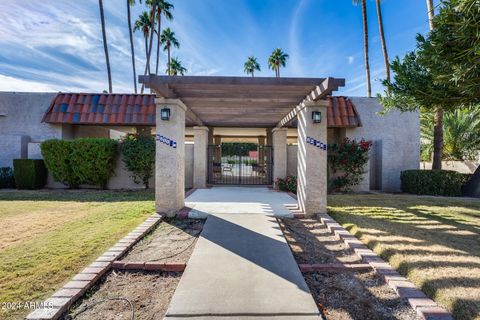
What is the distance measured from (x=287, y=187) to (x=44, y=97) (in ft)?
39.7

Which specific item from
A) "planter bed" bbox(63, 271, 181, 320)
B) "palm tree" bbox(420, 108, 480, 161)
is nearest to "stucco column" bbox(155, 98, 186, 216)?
"planter bed" bbox(63, 271, 181, 320)

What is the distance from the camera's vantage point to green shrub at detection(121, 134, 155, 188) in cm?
987

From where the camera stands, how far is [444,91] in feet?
17.5

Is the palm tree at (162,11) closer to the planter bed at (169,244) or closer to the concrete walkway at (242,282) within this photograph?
the planter bed at (169,244)

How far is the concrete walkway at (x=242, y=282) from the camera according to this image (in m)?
2.31

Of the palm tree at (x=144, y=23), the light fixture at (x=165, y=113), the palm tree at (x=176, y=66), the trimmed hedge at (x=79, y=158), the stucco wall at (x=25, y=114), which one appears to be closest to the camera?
the light fixture at (x=165, y=113)

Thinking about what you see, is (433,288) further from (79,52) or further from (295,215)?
(79,52)

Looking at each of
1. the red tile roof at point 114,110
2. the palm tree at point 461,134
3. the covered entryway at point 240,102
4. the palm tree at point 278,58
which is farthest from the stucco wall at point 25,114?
the palm tree at point 278,58

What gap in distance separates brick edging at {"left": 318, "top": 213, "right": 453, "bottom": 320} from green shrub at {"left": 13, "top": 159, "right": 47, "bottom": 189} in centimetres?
1197

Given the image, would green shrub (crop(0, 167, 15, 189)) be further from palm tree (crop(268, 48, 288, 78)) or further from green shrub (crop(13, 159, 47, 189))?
palm tree (crop(268, 48, 288, 78))

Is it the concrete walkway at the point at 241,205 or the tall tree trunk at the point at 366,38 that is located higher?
the tall tree trunk at the point at 366,38

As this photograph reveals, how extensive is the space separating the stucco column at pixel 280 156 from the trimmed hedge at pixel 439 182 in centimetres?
531

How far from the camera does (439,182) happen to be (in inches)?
375

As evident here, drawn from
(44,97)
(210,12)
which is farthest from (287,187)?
(44,97)
